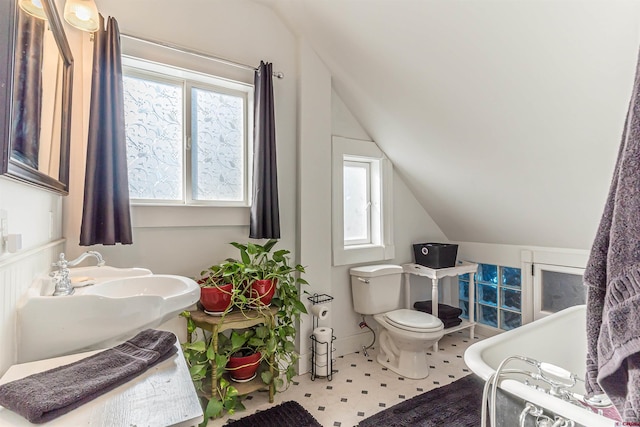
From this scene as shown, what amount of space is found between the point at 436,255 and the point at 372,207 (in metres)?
0.70

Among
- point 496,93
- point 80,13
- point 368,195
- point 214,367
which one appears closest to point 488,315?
point 368,195

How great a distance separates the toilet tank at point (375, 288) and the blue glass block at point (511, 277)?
1004 millimetres

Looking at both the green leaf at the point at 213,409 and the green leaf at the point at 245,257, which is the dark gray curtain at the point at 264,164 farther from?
the green leaf at the point at 213,409

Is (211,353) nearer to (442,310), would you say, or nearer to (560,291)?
(442,310)

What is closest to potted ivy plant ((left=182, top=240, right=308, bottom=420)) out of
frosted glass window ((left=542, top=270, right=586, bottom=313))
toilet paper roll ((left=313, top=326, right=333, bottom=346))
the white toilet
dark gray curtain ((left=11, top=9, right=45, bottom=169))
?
toilet paper roll ((left=313, top=326, right=333, bottom=346))

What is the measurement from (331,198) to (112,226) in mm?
1470

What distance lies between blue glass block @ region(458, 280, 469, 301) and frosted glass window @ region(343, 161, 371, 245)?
1114mm

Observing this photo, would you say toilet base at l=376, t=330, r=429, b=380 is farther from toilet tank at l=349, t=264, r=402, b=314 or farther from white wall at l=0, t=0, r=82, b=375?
white wall at l=0, t=0, r=82, b=375

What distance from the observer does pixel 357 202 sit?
289 centimetres

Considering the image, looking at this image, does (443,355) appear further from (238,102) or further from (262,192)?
(238,102)

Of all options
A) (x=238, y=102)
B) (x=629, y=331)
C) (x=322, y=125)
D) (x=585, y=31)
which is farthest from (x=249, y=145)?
(x=629, y=331)

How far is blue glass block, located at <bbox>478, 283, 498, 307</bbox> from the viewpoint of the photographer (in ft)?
9.58

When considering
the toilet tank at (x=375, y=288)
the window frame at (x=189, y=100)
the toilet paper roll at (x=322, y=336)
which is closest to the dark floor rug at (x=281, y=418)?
the toilet paper roll at (x=322, y=336)

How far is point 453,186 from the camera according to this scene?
8.46 feet
